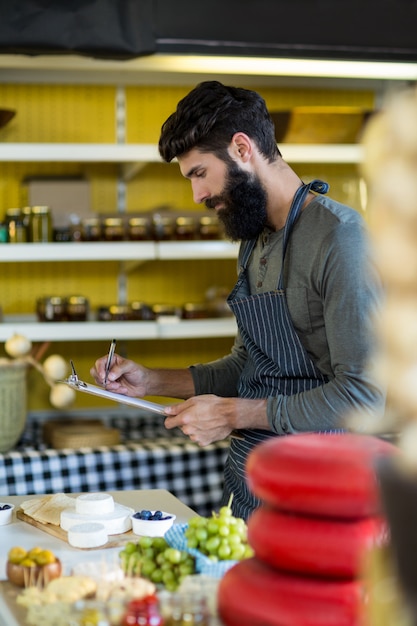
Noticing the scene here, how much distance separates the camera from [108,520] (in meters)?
2.12

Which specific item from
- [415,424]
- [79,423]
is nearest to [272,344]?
[415,424]

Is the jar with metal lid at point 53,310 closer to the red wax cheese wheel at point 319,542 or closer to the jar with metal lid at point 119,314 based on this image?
the jar with metal lid at point 119,314

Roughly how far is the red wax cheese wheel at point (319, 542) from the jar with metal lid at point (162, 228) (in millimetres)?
2952

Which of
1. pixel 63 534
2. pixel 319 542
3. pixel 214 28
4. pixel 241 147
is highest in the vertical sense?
pixel 214 28

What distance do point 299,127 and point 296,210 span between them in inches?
75.2

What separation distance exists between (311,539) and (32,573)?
749mm

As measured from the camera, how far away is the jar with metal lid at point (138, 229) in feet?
13.2

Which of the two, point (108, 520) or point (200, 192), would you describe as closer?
point (108, 520)

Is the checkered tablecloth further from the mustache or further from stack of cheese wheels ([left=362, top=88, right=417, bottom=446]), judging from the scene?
stack of cheese wheels ([left=362, top=88, right=417, bottom=446])

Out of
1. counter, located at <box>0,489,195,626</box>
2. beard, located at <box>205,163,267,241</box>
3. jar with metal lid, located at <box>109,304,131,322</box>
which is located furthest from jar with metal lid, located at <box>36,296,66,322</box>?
beard, located at <box>205,163,267,241</box>

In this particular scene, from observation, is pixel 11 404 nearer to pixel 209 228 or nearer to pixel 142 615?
pixel 209 228

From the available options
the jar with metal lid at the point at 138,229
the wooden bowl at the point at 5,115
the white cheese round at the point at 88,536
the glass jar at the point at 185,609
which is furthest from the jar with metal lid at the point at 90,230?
the glass jar at the point at 185,609

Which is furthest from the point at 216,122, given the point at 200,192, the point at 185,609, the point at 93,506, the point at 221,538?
the point at 185,609

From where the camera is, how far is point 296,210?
7.68 ft
